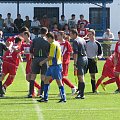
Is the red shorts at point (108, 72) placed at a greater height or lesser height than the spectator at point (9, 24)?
lesser

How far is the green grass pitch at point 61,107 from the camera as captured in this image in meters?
13.6

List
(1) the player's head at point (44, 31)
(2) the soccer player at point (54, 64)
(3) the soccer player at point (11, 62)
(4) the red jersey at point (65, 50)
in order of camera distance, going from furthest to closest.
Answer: (3) the soccer player at point (11, 62)
(4) the red jersey at point (65, 50)
(1) the player's head at point (44, 31)
(2) the soccer player at point (54, 64)

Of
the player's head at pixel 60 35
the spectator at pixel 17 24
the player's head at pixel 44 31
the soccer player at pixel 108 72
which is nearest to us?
the player's head at pixel 44 31

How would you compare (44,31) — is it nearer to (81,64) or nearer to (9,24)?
(81,64)

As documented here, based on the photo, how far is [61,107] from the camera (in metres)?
15.1

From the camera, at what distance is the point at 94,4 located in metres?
42.8

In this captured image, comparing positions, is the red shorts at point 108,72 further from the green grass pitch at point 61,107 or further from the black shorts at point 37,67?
the black shorts at point 37,67

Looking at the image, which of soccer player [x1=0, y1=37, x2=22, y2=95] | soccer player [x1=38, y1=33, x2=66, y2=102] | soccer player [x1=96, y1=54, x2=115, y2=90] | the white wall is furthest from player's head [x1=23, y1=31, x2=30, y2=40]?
the white wall

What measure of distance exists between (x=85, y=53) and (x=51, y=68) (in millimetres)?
1648

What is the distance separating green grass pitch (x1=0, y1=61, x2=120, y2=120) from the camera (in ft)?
44.6

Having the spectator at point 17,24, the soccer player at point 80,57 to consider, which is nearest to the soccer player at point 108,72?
the soccer player at point 80,57

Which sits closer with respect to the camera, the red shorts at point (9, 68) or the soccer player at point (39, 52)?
the soccer player at point (39, 52)

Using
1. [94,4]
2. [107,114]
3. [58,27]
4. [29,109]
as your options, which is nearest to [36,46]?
[29,109]

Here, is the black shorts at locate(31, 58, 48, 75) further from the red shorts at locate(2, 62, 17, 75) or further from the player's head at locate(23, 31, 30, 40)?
the red shorts at locate(2, 62, 17, 75)
